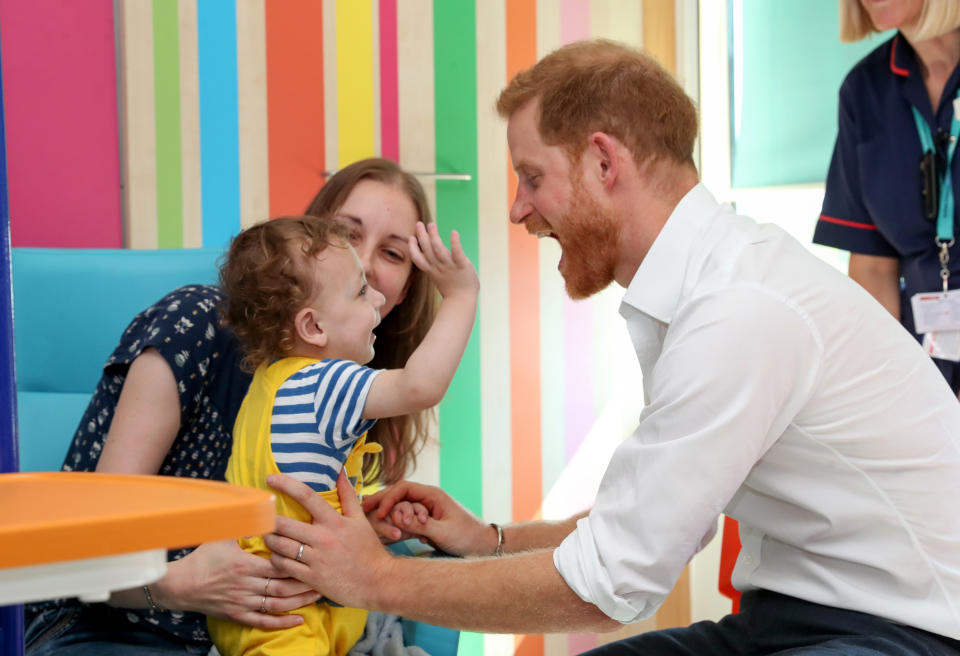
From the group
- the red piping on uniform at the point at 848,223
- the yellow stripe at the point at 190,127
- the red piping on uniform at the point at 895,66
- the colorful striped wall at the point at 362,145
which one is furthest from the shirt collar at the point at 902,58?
the yellow stripe at the point at 190,127

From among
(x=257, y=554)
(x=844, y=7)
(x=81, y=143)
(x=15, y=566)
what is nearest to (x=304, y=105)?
(x=81, y=143)

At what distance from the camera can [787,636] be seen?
1264mm

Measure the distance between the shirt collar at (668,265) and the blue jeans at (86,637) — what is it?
31.3 inches

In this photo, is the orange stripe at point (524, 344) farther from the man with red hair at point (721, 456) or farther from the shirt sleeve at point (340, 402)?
the shirt sleeve at point (340, 402)

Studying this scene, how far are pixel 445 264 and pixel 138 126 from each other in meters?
1.39

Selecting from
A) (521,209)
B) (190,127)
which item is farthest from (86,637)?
(190,127)

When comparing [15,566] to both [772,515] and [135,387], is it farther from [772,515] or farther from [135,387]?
[772,515]

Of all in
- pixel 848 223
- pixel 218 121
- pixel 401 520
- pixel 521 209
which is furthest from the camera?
pixel 218 121

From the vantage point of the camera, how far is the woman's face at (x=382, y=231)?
1661 millimetres

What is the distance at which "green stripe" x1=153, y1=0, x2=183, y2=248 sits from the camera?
8.34 ft

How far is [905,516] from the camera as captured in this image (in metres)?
1.17

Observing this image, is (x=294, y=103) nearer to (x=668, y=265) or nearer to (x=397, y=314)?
(x=397, y=314)

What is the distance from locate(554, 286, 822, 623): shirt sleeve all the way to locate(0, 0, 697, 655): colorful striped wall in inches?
69.6

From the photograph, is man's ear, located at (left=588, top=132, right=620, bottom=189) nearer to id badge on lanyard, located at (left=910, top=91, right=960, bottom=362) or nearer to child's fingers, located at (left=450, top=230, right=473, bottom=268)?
child's fingers, located at (left=450, top=230, right=473, bottom=268)
